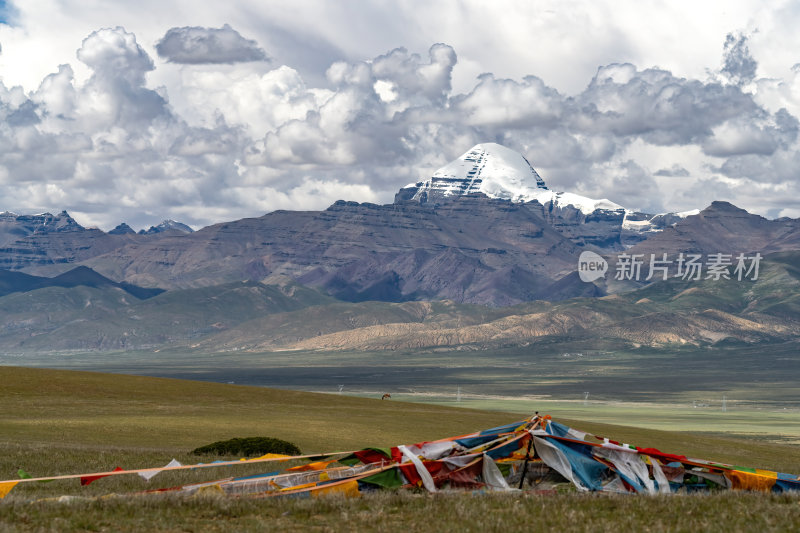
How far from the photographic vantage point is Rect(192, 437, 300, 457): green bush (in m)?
37.9

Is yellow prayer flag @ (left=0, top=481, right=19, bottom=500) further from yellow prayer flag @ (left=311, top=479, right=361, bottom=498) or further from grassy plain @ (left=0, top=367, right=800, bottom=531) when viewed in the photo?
yellow prayer flag @ (left=311, top=479, right=361, bottom=498)

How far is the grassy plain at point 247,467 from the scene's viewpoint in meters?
16.2

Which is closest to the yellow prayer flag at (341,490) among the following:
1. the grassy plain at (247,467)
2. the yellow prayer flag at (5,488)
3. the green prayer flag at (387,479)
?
the green prayer flag at (387,479)

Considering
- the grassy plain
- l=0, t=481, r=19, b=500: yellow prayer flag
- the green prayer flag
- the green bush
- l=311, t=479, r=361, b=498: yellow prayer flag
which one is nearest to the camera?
the grassy plain

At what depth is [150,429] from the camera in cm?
5531

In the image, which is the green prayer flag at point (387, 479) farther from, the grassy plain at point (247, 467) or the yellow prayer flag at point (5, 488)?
the yellow prayer flag at point (5, 488)

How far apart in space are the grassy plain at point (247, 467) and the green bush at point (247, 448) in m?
1.22

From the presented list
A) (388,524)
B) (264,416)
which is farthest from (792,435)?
(388,524)

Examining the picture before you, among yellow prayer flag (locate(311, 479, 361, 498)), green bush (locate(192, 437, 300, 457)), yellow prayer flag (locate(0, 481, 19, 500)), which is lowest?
green bush (locate(192, 437, 300, 457))

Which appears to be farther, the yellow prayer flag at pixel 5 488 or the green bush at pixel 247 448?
the green bush at pixel 247 448

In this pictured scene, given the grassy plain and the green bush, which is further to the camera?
the green bush

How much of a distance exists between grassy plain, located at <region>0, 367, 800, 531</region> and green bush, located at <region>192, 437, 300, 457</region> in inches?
48.0

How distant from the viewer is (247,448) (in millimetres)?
38781

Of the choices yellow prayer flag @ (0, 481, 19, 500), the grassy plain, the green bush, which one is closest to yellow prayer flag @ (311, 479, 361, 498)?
the grassy plain
